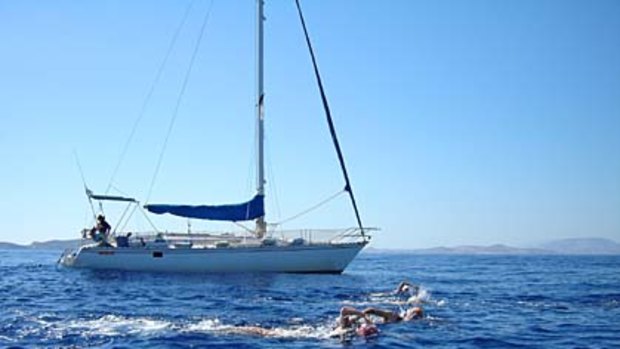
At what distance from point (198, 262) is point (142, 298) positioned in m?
12.4

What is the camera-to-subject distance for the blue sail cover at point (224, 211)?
4094cm

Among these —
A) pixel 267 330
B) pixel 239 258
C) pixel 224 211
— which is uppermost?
pixel 224 211

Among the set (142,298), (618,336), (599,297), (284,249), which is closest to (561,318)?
(618,336)

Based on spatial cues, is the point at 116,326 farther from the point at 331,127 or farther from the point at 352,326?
the point at 331,127

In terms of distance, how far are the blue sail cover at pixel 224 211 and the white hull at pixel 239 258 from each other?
281 centimetres

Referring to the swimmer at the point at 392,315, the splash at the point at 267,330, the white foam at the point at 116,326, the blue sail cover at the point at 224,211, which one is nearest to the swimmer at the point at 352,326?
the splash at the point at 267,330

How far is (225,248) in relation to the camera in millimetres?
38312

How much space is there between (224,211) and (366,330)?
24296mm

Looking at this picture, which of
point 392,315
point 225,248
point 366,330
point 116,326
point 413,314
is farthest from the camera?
point 225,248

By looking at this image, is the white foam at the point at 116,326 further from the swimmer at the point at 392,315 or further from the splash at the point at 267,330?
the swimmer at the point at 392,315

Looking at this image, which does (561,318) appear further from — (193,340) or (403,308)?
(193,340)

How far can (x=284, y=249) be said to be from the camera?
38.2 meters

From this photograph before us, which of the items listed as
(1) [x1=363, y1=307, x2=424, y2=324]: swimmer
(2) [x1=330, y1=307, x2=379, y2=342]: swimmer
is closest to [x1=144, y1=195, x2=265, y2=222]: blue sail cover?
(1) [x1=363, y1=307, x2=424, y2=324]: swimmer

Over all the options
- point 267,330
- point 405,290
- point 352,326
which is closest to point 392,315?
point 352,326
